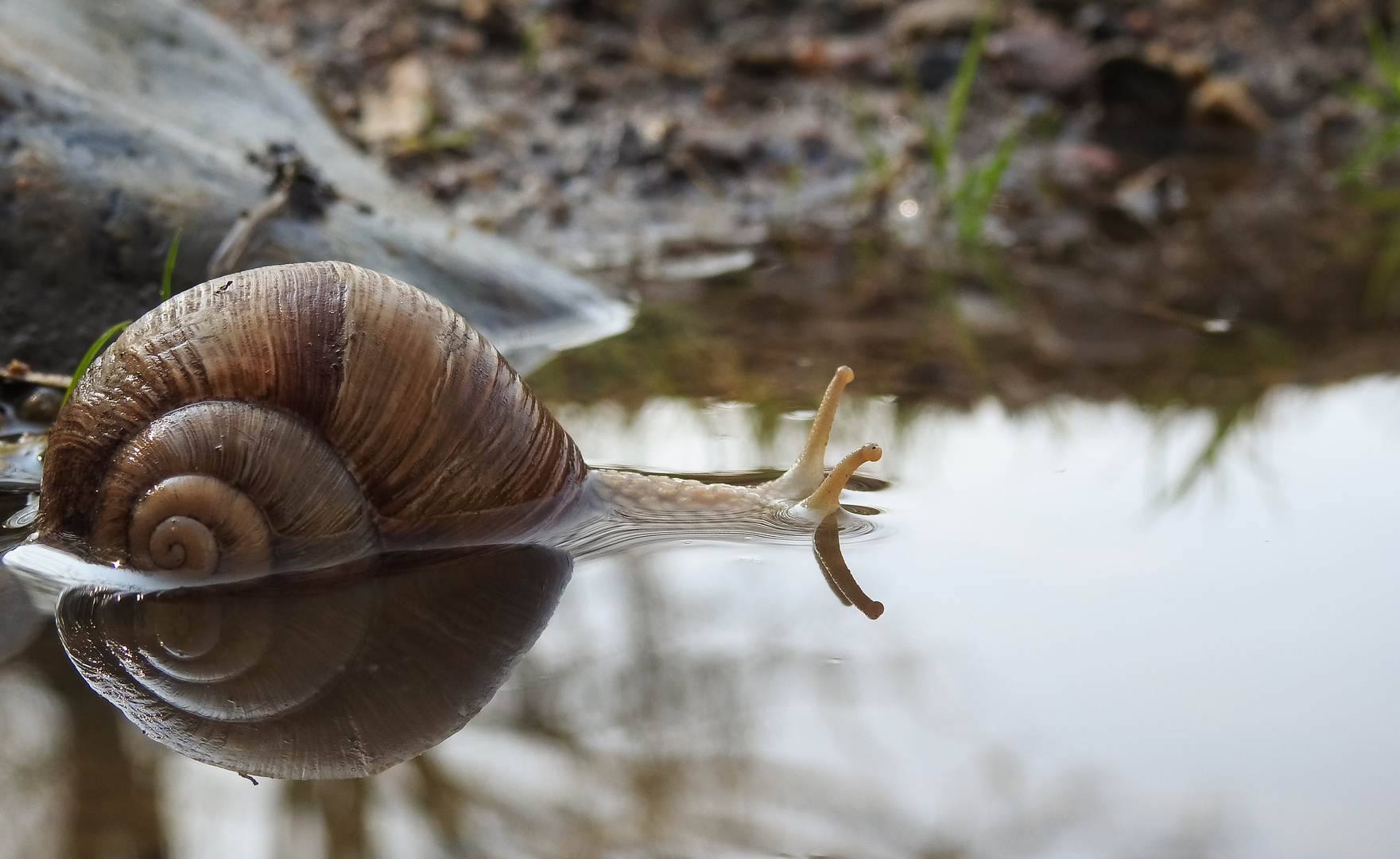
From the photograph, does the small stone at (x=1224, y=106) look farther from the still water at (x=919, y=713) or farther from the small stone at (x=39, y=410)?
the small stone at (x=39, y=410)

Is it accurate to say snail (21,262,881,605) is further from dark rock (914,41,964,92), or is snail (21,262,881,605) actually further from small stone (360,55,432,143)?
dark rock (914,41,964,92)

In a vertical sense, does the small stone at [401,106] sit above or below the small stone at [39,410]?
above

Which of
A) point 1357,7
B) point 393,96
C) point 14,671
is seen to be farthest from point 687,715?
point 1357,7

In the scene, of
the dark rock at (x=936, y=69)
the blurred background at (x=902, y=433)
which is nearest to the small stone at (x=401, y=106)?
the blurred background at (x=902, y=433)

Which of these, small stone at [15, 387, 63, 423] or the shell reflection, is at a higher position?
small stone at [15, 387, 63, 423]

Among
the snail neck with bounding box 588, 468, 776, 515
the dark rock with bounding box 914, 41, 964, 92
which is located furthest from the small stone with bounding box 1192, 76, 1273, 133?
the snail neck with bounding box 588, 468, 776, 515

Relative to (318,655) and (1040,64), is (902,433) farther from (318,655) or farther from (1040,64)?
(1040,64)

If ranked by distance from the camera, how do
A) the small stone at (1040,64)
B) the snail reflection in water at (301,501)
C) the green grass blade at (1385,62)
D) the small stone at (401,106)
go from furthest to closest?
1. the small stone at (1040,64)
2. the green grass blade at (1385,62)
3. the small stone at (401,106)
4. the snail reflection in water at (301,501)

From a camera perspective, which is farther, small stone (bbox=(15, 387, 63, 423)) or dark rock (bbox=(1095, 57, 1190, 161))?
dark rock (bbox=(1095, 57, 1190, 161))
